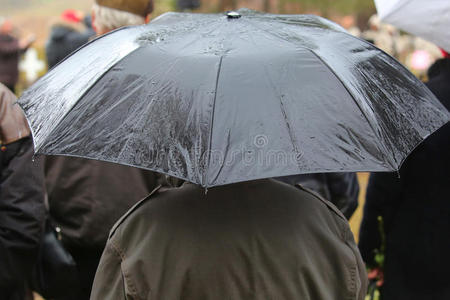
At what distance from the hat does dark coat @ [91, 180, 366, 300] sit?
1629 millimetres

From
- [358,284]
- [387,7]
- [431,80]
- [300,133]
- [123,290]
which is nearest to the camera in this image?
[300,133]

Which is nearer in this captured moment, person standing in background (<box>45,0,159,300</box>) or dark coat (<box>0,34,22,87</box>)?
person standing in background (<box>45,0,159,300</box>)

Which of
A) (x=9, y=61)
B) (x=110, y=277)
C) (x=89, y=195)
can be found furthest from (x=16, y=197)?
(x=9, y=61)

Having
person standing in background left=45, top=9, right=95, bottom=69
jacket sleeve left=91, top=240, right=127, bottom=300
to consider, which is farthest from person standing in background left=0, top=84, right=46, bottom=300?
person standing in background left=45, top=9, right=95, bottom=69

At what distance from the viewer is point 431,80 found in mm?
2623

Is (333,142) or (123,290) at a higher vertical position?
(333,142)

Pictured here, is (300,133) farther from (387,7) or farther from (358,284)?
(387,7)

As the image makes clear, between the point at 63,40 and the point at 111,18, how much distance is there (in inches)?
114

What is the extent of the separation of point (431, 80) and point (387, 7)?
15.4 inches

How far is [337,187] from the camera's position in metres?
3.03

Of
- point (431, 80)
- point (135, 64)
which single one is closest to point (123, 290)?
point (135, 64)

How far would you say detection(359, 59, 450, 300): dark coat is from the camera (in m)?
2.56

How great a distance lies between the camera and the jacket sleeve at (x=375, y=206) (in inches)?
105

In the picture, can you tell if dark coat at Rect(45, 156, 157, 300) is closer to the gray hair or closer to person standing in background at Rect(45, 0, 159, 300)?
person standing in background at Rect(45, 0, 159, 300)
